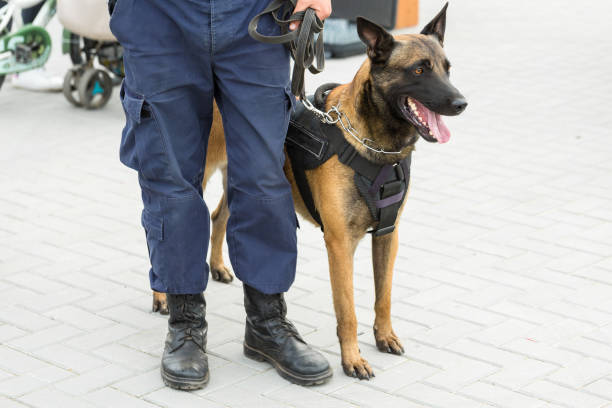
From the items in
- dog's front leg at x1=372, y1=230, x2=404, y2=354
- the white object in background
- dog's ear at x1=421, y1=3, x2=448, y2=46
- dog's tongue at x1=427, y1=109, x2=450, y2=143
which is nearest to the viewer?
dog's tongue at x1=427, y1=109, x2=450, y2=143

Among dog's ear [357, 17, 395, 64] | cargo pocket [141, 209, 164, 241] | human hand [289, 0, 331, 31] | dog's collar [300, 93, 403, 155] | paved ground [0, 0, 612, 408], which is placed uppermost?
human hand [289, 0, 331, 31]

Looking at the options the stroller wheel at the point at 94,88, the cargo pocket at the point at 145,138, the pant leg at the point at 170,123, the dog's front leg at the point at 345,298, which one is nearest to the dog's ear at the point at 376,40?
the pant leg at the point at 170,123

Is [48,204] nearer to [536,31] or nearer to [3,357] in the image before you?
[3,357]

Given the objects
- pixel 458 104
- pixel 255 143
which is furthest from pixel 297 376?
pixel 458 104

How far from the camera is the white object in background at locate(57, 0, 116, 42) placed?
6.44m

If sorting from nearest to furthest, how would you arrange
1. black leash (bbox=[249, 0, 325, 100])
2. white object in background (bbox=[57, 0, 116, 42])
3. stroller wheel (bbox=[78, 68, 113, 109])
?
black leash (bbox=[249, 0, 325, 100])
white object in background (bbox=[57, 0, 116, 42])
stroller wheel (bbox=[78, 68, 113, 109])

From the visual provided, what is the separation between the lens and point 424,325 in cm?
395

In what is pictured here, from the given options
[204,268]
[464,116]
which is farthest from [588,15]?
[204,268]

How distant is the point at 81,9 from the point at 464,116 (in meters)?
2.99

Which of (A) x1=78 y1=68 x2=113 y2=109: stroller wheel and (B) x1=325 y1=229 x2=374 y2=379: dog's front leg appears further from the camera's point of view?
(A) x1=78 y1=68 x2=113 y2=109: stroller wheel

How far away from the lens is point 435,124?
3.25m

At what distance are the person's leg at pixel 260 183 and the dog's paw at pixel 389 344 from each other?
0.33 m

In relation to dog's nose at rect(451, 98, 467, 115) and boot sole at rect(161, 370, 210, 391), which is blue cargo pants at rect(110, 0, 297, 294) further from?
dog's nose at rect(451, 98, 467, 115)

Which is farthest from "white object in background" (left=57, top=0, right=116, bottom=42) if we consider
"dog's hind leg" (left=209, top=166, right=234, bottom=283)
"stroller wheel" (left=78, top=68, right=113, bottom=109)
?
"dog's hind leg" (left=209, top=166, right=234, bottom=283)
